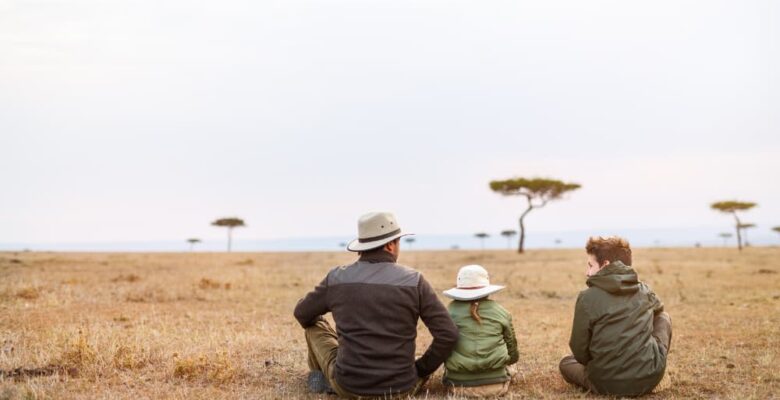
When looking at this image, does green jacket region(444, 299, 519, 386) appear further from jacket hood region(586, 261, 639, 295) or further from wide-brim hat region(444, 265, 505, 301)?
jacket hood region(586, 261, 639, 295)

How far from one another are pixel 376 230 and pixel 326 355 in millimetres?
1550

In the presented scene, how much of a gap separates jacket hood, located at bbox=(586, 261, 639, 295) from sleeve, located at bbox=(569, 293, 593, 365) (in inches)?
11.4

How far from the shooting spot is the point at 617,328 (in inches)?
264

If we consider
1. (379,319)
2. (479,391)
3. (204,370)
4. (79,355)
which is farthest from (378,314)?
(79,355)

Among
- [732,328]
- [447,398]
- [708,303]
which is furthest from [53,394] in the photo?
[708,303]

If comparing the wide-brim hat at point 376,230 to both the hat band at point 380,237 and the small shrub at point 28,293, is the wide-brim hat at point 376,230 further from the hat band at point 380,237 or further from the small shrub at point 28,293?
the small shrub at point 28,293

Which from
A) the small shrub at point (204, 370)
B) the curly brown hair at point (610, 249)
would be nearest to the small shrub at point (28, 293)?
the small shrub at point (204, 370)

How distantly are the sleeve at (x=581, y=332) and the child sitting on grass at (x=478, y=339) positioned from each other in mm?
671

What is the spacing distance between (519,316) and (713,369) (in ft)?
19.9

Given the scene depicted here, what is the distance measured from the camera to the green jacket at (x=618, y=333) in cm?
669

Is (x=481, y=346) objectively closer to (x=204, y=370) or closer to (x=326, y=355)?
(x=326, y=355)

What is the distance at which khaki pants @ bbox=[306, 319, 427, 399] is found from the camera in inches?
271

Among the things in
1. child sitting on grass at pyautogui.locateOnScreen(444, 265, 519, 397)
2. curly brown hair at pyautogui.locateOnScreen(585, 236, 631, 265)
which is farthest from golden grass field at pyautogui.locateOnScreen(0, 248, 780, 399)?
curly brown hair at pyautogui.locateOnScreen(585, 236, 631, 265)

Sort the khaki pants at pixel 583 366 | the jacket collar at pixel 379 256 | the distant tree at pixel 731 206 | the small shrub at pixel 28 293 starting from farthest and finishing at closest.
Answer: the distant tree at pixel 731 206 < the small shrub at pixel 28 293 < the khaki pants at pixel 583 366 < the jacket collar at pixel 379 256
